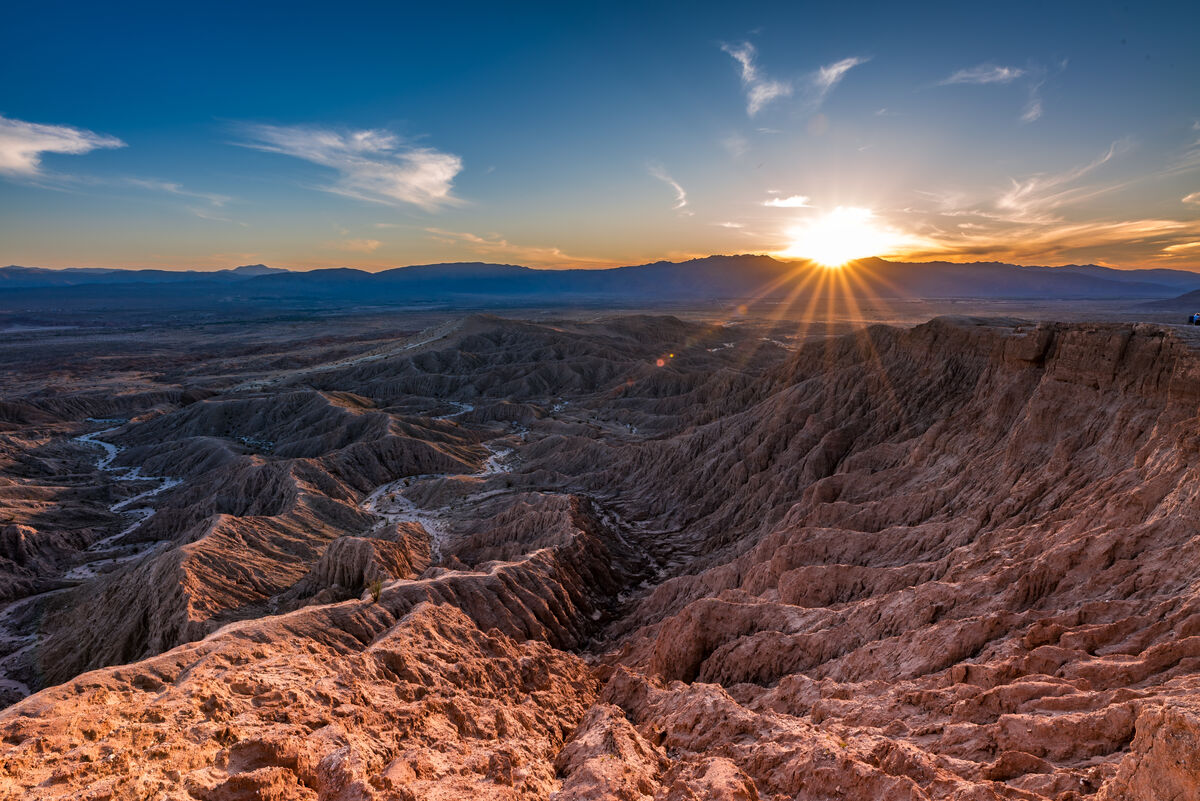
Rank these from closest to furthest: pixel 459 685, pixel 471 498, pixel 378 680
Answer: pixel 378 680 < pixel 459 685 < pixel 471 498

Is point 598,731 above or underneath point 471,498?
above

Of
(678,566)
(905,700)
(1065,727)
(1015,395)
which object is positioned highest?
(1015,395)

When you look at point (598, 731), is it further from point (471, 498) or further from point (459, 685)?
point (471, 498)

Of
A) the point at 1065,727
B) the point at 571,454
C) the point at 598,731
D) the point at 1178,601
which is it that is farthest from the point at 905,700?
the point at 571,454

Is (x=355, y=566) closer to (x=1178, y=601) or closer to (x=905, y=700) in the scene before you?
(x=905, y=700)

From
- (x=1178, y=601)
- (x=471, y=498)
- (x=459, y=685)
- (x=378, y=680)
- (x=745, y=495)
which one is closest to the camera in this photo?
(x=1178, y=601)

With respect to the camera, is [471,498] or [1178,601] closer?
[1178,601]

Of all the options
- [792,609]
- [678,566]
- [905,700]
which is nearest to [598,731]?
[905,700]
